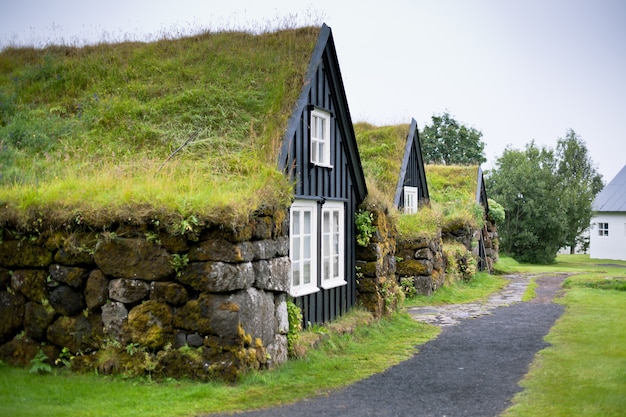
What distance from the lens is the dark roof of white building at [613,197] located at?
139ft


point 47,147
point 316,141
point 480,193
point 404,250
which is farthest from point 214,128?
point 480,193

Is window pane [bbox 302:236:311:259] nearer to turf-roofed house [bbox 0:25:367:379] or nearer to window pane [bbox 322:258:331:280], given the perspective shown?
turf-roofed house [bbox 0:25:367:379]

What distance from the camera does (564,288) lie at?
2208 centimetres

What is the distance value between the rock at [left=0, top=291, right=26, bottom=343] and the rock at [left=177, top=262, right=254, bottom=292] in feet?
8.42

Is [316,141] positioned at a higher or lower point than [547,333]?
higher

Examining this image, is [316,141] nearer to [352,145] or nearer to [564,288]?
[352,145]

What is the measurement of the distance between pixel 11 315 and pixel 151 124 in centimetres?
444

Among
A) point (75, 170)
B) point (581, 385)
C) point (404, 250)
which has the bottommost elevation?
point (581, 385)

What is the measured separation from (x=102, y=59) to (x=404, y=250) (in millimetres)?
9964

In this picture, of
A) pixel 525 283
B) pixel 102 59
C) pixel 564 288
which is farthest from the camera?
pixel 525 283

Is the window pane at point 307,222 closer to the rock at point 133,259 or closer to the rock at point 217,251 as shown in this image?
the rock at point 217,251

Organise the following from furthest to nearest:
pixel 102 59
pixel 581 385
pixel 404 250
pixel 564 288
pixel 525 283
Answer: pixel 525 283
pixel 564 288
pixel 404 250
pixel 102 59
pixel 581 385

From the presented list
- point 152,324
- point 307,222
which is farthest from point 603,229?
point 152,324

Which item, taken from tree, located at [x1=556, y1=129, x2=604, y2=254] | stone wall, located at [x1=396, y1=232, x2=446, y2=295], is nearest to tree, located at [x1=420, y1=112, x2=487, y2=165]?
tree, located at [x1=556, y1=129, x2=604, y2=254]
